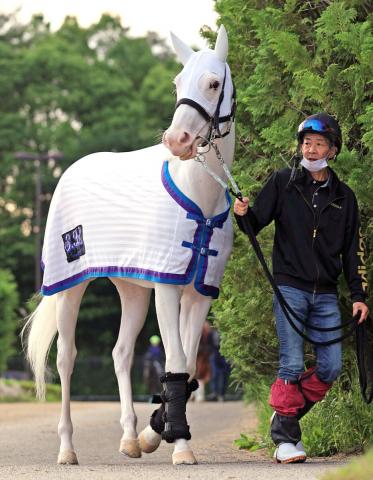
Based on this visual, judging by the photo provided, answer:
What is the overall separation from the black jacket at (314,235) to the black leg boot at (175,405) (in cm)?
89

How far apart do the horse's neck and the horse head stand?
20 cm

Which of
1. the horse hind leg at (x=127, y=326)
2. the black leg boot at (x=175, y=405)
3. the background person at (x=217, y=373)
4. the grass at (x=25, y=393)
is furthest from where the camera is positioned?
the grass at (x=25, y=393)

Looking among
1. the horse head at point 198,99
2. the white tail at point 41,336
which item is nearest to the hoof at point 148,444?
the white tail at point 41,336

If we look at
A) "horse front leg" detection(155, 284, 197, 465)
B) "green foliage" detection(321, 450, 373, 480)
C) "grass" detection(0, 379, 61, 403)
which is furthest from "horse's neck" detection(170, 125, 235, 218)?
"grass" detection(0, 379, 61, 403)

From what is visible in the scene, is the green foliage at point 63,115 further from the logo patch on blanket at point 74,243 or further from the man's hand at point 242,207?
the man's hand at point 242,207

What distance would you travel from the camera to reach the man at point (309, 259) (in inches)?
324

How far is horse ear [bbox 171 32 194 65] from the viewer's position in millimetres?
8406

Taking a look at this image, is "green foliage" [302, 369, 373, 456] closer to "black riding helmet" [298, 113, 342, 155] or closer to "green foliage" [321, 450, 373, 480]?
"black riding helmet" [298, 113, 342, 155]

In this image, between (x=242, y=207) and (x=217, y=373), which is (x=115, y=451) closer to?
(x=242, y=207)

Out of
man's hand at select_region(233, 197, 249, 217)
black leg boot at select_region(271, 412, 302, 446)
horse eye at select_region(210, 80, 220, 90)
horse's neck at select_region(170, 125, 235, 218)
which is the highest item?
horse eye at select_region(210, 80, 220, 90)

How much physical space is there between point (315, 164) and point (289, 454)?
179 centimetres

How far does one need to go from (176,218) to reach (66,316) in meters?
1.72

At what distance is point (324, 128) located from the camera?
8.20 metres

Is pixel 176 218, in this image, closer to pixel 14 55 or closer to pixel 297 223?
pixel 297 223
